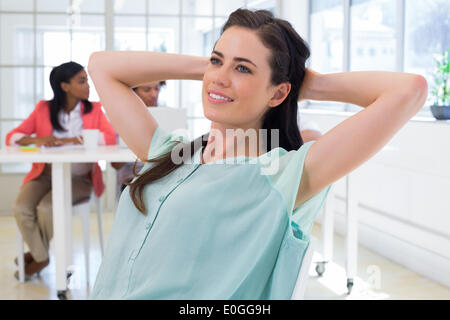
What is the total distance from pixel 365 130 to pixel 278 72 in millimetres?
251

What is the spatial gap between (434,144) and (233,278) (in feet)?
8.48

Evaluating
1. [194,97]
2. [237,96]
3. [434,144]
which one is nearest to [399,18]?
[434,144]

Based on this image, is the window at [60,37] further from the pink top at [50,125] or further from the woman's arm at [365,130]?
the woman's arm at [365,130]

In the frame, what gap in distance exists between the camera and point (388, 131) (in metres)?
1.15

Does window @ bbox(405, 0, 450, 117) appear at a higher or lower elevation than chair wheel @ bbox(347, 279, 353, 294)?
higher

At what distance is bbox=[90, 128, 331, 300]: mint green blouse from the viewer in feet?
3.85

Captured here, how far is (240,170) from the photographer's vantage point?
1235 mm

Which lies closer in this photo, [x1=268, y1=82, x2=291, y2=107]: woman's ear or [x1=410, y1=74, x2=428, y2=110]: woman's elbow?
[x1=410, y1=74, x2=428, y2=110]: woman's elbow

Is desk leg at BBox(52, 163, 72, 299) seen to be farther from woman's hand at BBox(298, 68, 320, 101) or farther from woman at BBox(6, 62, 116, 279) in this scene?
woman's hand at BBox(298, 68, 320, 101)

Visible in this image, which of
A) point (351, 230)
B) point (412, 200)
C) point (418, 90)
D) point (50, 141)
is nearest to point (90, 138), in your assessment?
point (50, 141)

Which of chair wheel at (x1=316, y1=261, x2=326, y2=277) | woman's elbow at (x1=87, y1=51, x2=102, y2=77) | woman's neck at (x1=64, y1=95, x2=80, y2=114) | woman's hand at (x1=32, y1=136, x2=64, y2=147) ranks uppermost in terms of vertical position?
woman's elbow at (x1=87, y1=51, x2=102, y2=77)

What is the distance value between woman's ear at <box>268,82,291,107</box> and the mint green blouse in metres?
0.14

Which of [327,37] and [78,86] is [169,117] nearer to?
[78,86]

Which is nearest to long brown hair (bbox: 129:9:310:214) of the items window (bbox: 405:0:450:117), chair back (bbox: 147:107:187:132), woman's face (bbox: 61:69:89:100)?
chair back (bbox: 147:107:187:132)
